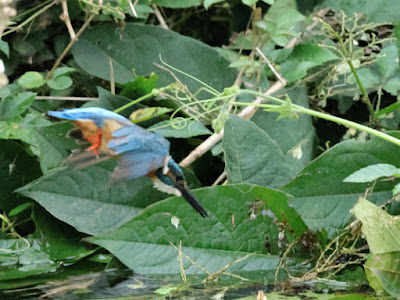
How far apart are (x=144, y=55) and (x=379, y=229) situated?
2.29ft

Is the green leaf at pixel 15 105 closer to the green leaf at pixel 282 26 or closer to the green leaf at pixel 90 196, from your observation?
the green leaf at pixel 90 196

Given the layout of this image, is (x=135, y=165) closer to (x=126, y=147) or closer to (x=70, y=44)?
(x=126, y=147)

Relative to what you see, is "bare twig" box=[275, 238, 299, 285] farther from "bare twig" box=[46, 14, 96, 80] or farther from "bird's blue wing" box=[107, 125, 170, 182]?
"bare twig" box=[46, 14, 96, 80]

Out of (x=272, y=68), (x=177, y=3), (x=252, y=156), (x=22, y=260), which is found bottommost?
(x=22, y=260)

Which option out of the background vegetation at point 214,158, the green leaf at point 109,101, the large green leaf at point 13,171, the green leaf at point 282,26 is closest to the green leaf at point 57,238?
the background vegetation at point 214,158

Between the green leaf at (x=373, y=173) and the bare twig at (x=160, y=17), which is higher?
the bare twig at (x=160, y=17)

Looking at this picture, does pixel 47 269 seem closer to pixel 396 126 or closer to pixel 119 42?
pixel 119 42

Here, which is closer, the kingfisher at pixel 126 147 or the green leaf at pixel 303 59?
the kingfisher at pixel 126 147

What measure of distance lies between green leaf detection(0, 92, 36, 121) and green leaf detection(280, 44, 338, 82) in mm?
552

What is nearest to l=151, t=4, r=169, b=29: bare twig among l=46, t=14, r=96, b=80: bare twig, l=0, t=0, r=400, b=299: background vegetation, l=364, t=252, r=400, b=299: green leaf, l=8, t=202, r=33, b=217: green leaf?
l=0, t=0, r=400, b=299: background vegetation

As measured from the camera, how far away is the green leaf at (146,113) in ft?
3.73

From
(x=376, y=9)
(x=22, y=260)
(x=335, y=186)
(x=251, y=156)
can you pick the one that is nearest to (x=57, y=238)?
(x=22, y=260)

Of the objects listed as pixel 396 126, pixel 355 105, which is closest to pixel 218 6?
pixel 355 105

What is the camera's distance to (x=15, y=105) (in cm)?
116
